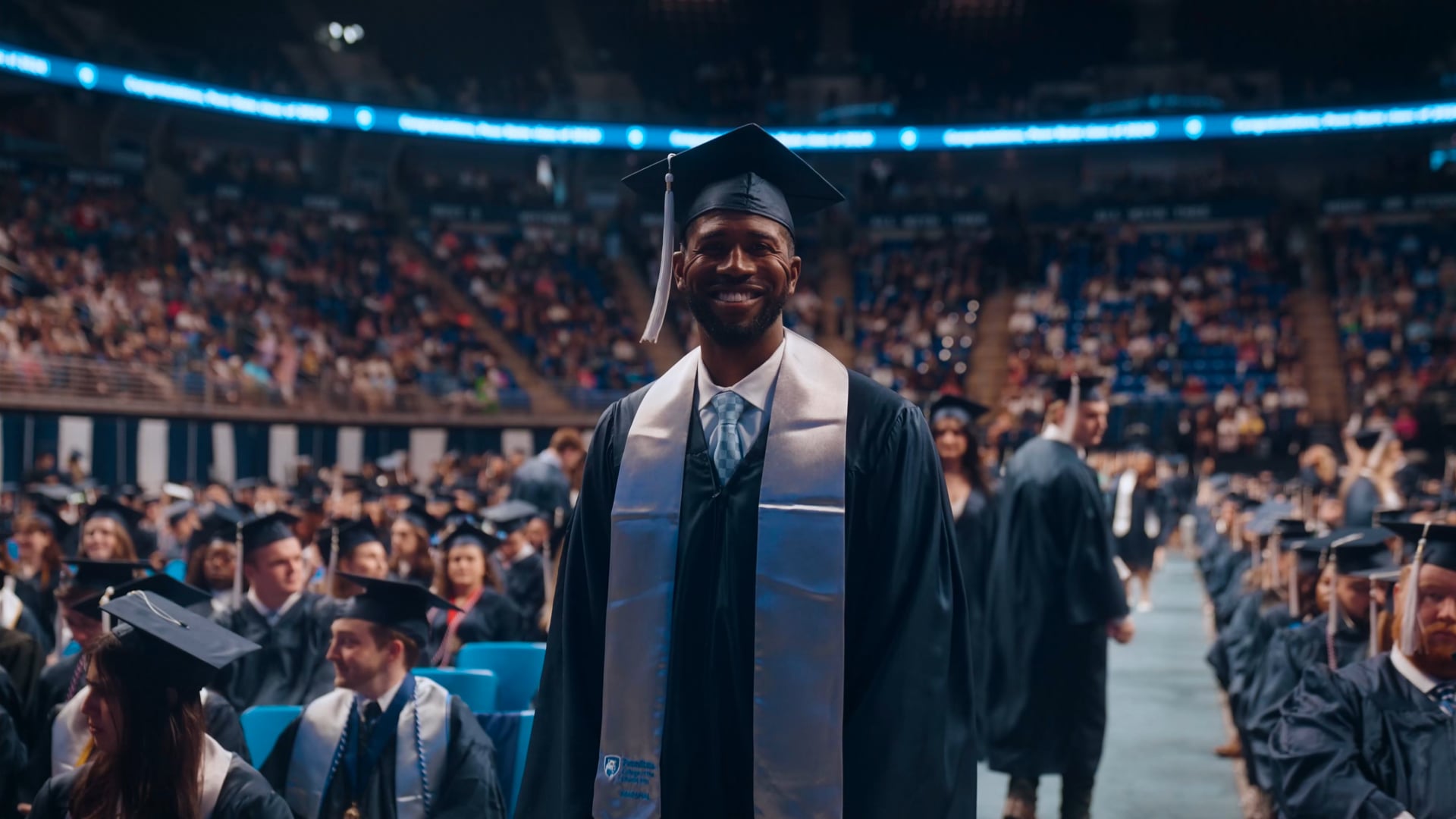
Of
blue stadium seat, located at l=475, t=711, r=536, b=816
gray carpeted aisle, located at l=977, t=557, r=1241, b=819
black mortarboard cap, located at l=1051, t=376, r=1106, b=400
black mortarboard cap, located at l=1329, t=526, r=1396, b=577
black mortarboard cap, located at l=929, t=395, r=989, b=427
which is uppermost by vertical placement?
black mortarboard cap, located at l=1051, t=376, r=1106, b=400

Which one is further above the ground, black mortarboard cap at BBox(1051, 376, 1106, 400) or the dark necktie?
black mortarboard cap at BBox(1051, 376, 1106, 400)

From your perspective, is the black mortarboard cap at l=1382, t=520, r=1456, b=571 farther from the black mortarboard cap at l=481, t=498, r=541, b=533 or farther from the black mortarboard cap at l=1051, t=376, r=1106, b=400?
the black mortarboard cap at l=481, t=498, r=541, b=533

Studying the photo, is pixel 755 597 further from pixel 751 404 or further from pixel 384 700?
pixel 384 700

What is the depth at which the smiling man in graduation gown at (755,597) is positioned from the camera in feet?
7.16

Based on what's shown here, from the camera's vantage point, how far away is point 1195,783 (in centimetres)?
647

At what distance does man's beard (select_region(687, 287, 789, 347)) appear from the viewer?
91.4 inches

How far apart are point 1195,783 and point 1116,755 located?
668mm

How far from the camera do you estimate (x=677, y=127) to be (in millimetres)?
29219

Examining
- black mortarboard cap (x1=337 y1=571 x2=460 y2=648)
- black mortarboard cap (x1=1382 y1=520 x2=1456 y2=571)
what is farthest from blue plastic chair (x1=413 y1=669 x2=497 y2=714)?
black mortarboard cap (x1=1382 y1=520 x2=1456 y2=571)

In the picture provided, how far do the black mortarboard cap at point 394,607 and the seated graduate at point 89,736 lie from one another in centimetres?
47

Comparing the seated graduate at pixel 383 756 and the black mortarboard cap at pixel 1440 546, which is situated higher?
the black mortarboard cap at pixel 1440 546

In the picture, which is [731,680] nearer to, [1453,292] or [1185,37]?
[1453,292]

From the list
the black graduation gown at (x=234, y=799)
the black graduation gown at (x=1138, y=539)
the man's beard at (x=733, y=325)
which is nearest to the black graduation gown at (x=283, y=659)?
the black graduation gown at (x=234, y=799)

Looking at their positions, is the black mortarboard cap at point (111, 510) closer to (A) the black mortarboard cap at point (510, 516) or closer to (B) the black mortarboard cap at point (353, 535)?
(B) the black mortarboard cap at point (353, 535)
